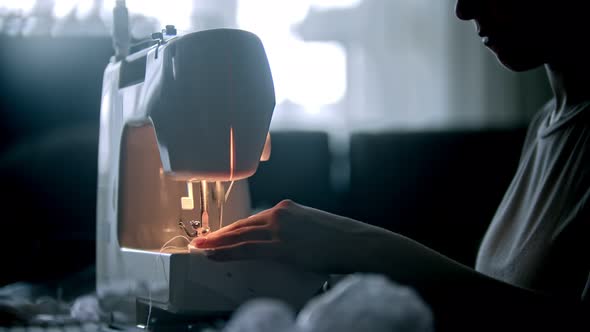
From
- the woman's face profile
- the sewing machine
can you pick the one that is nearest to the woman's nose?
the woman's face profile

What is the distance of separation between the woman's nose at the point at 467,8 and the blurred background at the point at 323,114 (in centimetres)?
64

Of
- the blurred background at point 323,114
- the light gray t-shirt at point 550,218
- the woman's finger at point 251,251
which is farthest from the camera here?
the blurred background at point 323,114

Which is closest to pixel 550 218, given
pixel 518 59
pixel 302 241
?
pixel 518 59

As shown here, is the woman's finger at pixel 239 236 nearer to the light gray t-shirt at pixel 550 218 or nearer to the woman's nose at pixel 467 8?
the light gray t-shirt at pixel 550 218

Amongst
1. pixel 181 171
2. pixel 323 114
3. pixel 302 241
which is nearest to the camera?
pixel 302 241

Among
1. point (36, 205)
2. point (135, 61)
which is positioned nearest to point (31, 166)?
point (36, 205)

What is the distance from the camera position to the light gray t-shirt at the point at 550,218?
0.98m

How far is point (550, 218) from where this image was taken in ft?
3.49

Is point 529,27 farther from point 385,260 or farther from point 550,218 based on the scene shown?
point 385,260

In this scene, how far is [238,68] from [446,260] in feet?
1.24

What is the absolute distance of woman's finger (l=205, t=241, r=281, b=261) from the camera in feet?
2.45

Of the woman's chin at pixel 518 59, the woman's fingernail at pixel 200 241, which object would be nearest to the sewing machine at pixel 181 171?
the woman's fingernail at pixel 200 241

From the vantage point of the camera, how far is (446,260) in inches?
31.0

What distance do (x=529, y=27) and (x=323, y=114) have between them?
2.15 meters
